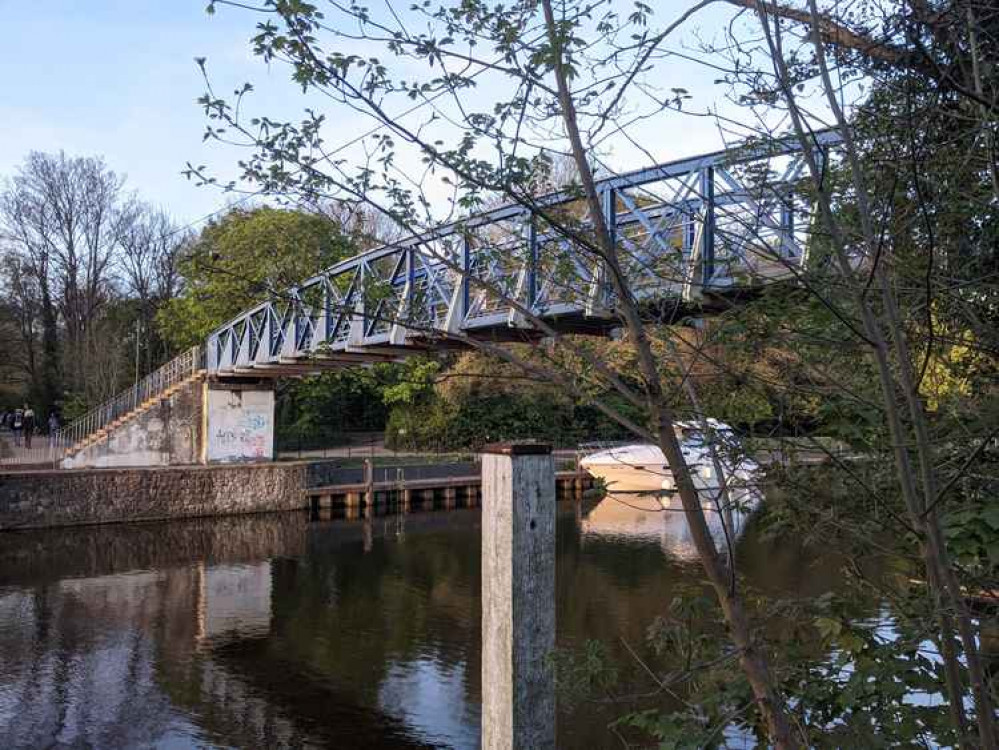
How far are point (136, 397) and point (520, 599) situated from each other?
26.7 metres

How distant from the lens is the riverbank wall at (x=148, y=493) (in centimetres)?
2266

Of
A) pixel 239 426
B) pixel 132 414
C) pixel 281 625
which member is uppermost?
pixel 132 414

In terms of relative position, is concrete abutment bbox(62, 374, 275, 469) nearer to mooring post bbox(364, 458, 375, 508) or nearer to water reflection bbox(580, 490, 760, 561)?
mooring post bbox(364, 458, 375, 508)

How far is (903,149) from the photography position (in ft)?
9.48

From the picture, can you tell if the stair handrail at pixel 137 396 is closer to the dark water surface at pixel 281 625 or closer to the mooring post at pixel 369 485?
the mooring post at pixel 369 485

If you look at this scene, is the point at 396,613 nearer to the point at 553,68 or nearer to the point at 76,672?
the point at 76,672

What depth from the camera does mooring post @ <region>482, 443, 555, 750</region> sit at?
562cm

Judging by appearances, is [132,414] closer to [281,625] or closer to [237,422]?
[237,422]

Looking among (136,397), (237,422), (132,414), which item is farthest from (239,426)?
(136,397)

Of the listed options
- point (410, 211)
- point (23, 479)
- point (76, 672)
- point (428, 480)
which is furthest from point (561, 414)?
point (428, 480)

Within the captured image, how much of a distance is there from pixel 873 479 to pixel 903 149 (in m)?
1.05

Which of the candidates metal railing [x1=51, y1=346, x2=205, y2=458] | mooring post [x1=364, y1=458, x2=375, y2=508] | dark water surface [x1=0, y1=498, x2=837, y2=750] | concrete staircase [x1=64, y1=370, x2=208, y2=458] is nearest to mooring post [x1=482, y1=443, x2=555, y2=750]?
dark water surface [x1=0, y1=498, x2=837, y2=750]

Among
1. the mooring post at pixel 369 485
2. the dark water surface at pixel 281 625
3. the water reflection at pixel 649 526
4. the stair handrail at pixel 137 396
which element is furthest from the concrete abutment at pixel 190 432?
the water reflection at pixel 649 526

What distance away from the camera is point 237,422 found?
29.1m
